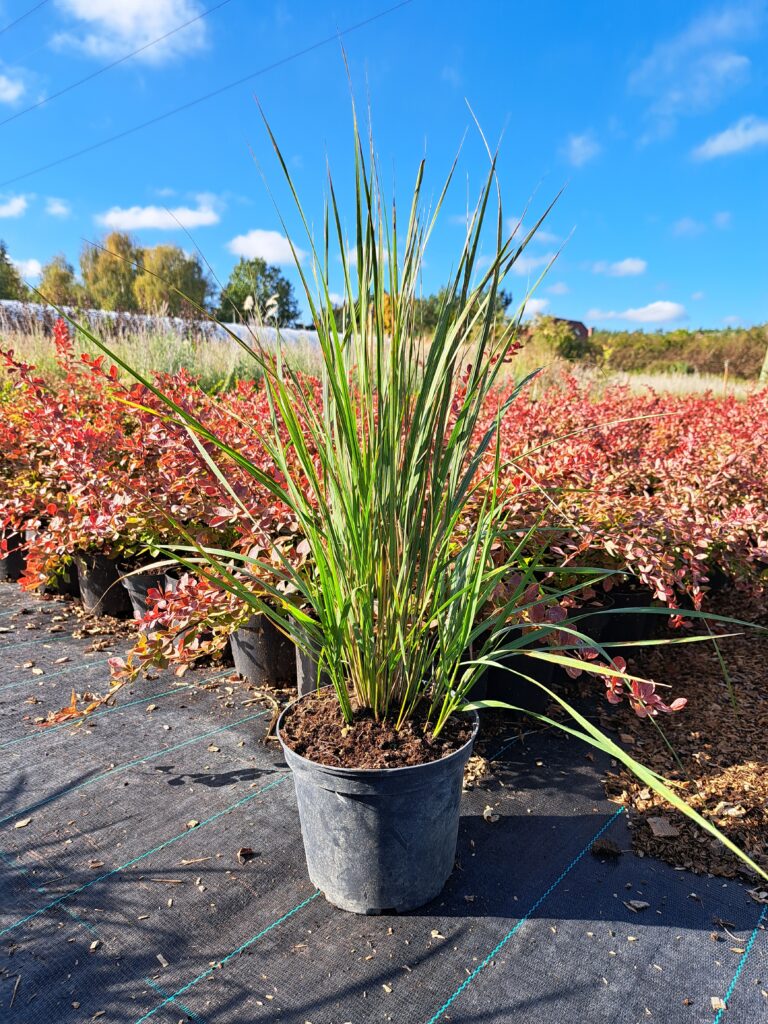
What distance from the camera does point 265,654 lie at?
236 cm

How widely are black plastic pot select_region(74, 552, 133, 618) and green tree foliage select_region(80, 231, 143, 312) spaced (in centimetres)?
2988

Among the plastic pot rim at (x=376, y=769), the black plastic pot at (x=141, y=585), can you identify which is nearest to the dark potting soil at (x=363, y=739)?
the plastic pot rim at (x=376, y=769)

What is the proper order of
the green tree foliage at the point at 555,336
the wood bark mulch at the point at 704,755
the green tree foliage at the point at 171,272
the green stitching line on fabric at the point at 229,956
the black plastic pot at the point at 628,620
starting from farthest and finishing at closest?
the green tree foliage at the point at 171,272, the green tree foliage at the point at 555,336, the black plastic pot at the point at 628,620, the wood bark mulch at the point at 704,755, the green stitching line on fabric at the point at 229,956

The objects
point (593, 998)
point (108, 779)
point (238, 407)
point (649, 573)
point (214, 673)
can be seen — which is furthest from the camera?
point (238, 407)

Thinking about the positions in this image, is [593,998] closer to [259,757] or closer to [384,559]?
[384,559]

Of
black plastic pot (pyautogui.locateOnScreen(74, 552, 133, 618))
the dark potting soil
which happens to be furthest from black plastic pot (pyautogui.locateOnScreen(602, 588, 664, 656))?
black plastic pot (pyautogui.locateOnScreen(74, 552, 133, 618))

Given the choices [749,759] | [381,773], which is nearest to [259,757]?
[381,773]

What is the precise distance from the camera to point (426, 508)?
1.37 metres

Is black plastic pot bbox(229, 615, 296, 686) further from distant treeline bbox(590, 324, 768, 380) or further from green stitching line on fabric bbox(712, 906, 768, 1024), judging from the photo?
distant treeline bbox(590, 324, 768, 380)

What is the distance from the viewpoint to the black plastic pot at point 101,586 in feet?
9.93

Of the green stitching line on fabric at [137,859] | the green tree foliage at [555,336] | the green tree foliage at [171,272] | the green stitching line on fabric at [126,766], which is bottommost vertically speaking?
the green stitching line on fabric at [137,859]

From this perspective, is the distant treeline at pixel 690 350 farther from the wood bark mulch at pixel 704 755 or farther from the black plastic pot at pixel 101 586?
the black plastic pot at pixel 101 586

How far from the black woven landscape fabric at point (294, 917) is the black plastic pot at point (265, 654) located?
1.39 ft

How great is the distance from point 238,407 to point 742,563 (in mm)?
2184
